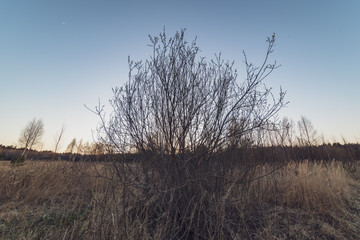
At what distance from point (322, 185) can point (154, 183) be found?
3.98 m

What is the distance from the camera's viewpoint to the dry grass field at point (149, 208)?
2064 mm

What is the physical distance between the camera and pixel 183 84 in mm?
2568

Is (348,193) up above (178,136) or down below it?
below

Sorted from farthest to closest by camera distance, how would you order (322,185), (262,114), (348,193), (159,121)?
(348,193), (322,185), (262,114), (159,121)

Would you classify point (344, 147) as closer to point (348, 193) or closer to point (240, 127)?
point (348, 193)

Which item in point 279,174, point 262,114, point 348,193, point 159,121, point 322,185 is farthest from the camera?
point 279,174

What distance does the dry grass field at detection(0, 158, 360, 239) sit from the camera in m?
2.06

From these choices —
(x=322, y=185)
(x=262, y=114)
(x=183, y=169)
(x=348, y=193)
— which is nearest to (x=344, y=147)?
(x=348, y=193)

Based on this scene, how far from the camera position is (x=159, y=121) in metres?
2.61

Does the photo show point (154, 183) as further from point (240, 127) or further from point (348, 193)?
point (348, 193)

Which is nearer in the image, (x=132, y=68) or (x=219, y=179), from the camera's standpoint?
(x=219, y=179)

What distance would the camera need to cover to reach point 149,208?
2695 mm

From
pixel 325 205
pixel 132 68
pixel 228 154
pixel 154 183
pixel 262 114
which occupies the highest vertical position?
pixel 132 68

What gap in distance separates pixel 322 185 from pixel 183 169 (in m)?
3.69
